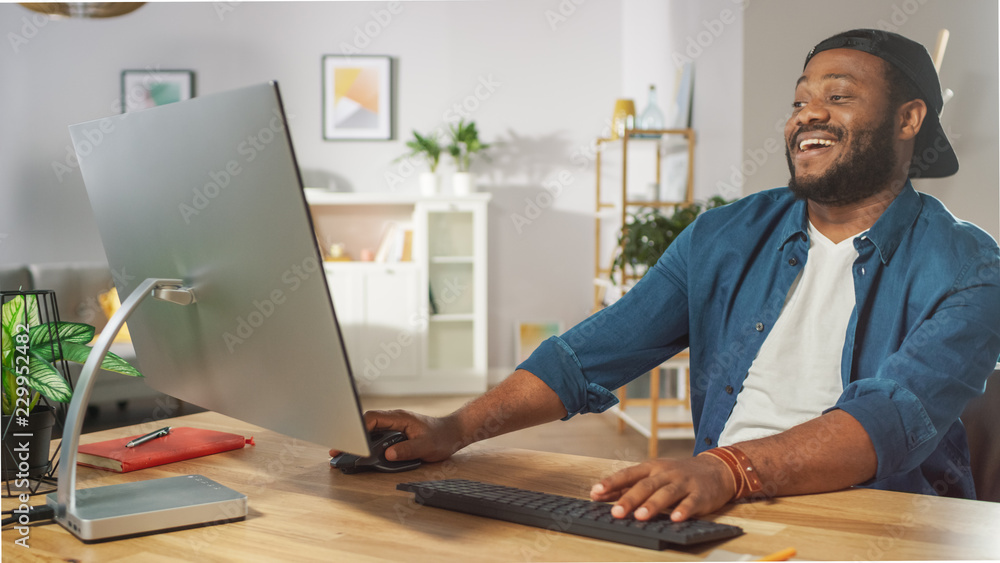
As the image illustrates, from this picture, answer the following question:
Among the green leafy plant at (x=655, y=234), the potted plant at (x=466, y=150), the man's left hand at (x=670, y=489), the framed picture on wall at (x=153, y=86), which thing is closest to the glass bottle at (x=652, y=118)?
the green leafy plant at (x=655, y=234)

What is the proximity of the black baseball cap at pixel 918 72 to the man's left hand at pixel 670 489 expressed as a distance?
2.71ft

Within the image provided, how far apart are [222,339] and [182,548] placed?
0.20 m

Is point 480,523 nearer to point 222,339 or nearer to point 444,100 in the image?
point 222,339

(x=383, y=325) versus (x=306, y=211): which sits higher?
(x=306, y=211)

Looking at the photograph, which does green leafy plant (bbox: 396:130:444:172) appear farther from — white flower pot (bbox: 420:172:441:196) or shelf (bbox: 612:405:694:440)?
shelf (bbox: 612:405:694:440)

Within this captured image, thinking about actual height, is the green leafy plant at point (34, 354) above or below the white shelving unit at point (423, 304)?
above

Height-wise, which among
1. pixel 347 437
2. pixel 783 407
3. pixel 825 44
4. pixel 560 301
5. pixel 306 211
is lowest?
pixel 560 301

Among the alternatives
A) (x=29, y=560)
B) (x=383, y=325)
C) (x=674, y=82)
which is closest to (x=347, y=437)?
(x=29, y=560)

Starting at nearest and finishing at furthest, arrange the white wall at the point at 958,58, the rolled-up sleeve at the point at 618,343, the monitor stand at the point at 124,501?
the monitor stand at the point at 124,501
the rolled-up sleeve at the point at 618,343
the white wall at the point at 958,58

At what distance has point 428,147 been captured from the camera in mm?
5035

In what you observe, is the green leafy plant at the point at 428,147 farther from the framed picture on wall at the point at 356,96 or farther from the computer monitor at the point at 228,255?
the computer monitor at the point at 228,255

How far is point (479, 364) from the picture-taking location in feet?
16.3

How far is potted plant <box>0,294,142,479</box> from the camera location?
885 mm

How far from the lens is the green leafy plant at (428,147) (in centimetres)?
504
